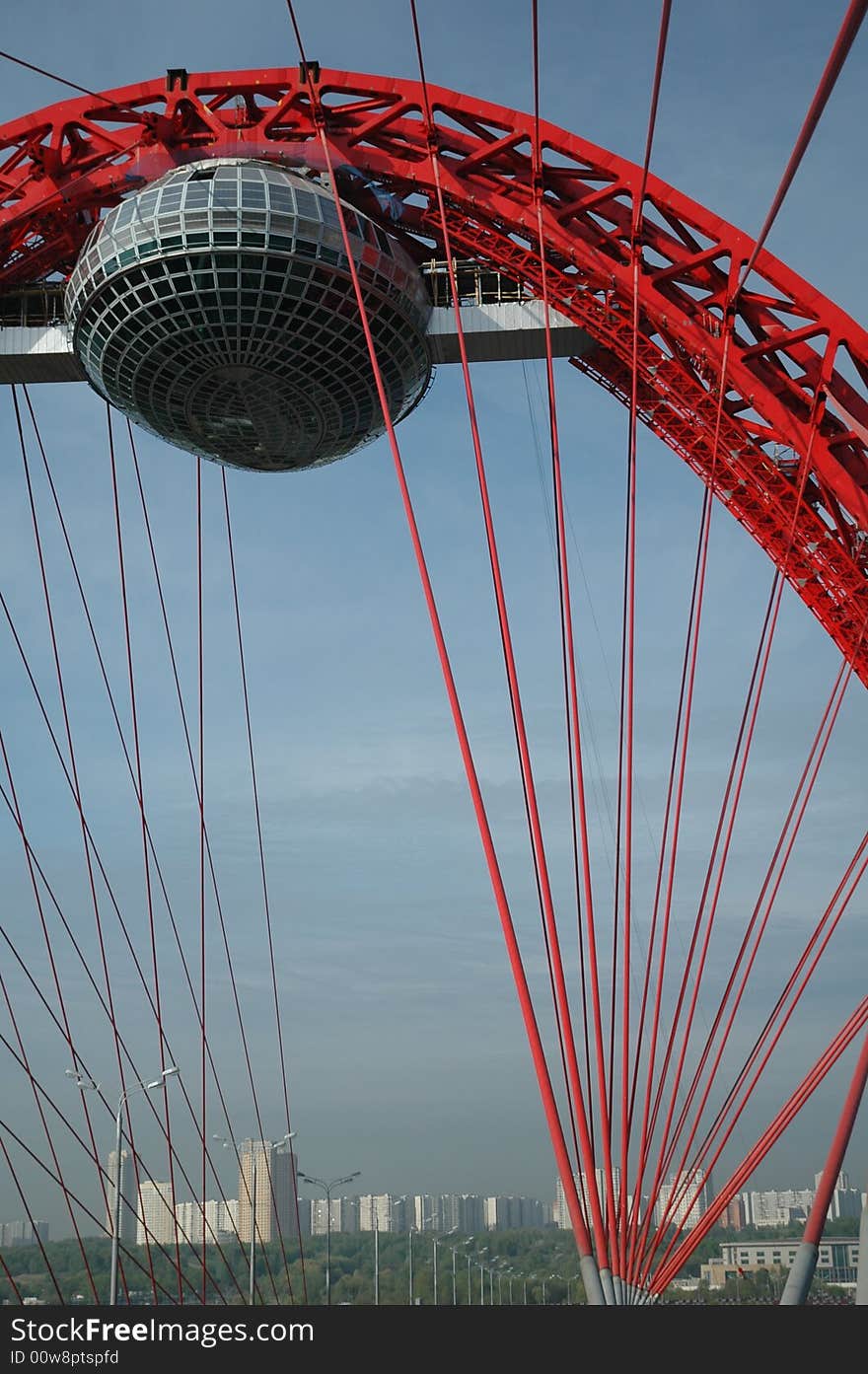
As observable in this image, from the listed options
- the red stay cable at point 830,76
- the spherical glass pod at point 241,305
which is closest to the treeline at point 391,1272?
the spherical glass pod at point 241,305

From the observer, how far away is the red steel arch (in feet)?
83.1

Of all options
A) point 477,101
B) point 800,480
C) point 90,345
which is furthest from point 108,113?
point 800,480

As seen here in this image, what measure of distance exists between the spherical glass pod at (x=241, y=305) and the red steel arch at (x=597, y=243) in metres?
1.42

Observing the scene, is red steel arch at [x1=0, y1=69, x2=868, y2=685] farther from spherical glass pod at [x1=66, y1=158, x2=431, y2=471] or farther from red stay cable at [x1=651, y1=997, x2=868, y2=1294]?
red stay cable at [x1=651, y1=997, x2=868, y2=1294]

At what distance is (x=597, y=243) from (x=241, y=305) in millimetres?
7361

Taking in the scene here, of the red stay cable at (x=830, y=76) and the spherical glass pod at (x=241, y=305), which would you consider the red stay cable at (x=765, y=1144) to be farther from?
the spherical glass pod at (x=241, y=305)

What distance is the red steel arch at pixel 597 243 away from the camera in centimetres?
2534

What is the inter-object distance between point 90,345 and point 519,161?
9.72 meters

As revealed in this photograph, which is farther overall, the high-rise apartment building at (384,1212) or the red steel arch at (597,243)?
the high-rise apartment building at (384,1212)

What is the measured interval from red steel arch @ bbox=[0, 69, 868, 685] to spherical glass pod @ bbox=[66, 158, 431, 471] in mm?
1416

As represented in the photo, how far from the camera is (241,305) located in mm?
25938

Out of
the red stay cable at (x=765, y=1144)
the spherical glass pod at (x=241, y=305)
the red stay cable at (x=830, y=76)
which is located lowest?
the red stay cable at (x=765, y=1144)

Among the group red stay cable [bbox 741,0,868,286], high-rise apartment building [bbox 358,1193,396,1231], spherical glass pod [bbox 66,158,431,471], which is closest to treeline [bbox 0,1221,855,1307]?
high-rise apartment building [bbox 358,1193,396,1231]

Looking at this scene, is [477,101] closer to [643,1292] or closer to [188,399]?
[188,399]
